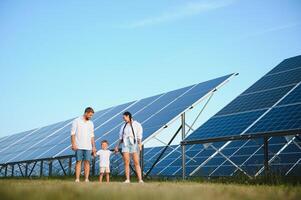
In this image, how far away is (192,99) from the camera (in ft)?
50.7

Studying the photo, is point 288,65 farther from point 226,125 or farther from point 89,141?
point 89,141

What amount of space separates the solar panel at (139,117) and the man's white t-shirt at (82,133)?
320cm


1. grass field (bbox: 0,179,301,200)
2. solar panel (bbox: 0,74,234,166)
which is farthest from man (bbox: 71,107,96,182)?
grass field (bbox: 0,179,301,200)

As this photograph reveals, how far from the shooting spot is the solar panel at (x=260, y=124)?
11812 mm

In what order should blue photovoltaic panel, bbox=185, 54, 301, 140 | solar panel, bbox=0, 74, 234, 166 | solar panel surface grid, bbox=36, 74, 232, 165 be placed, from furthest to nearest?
solar panel surface grid, bbox=36, 74, 232, 165, solar panel, bbox=0, 74, 234, 166, blue photovoltaic panel, bbox=185, 54, 301, 140

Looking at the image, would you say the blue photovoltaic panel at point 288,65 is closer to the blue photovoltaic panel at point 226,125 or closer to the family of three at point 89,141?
the blue photovoltaic panel at point 226,125

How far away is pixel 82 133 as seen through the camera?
10.8 meters

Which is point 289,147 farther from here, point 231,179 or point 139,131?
point 139,131

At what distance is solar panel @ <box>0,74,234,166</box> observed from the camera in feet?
49.9

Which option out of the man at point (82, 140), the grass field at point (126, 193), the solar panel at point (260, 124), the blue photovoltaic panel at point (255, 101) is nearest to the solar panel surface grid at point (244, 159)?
the solar panel at point (260, 124)

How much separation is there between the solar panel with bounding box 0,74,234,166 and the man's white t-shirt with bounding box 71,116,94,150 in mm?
3197

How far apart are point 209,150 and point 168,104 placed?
3038mm

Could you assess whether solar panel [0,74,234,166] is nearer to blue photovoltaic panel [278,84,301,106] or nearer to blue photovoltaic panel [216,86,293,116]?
blue photovoltaic panel [216,86,293,116]

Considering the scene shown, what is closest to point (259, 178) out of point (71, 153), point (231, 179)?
point (231, 179)
